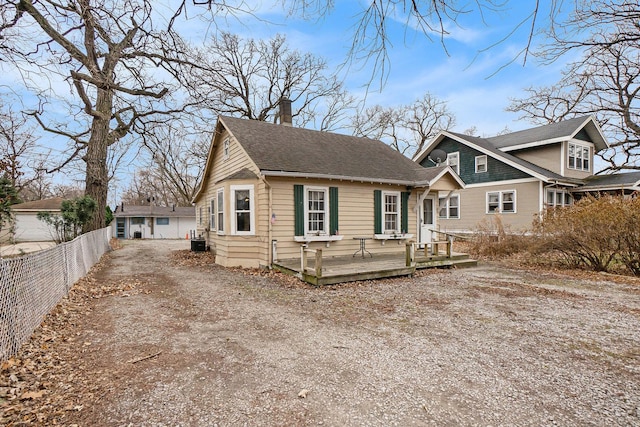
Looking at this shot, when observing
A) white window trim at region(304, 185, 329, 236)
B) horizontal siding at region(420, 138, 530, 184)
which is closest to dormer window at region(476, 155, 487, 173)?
horizontal siding at region(420, 138, 530, 184)

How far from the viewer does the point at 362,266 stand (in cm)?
911

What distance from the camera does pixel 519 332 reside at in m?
4.69

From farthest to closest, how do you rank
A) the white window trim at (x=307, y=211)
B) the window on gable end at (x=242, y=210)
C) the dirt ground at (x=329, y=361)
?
the white window trim at (x=307, y=211)
the window on gable end at (x=242, y=210)
the dirt ground at (x=329, y=361)

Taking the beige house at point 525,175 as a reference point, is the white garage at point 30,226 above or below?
below

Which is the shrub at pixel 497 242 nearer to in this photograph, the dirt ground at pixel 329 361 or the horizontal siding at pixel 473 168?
the horizontal siding at pixel 473 168

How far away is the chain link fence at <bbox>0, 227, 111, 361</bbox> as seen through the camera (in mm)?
3553

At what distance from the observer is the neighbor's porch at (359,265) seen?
794 cm

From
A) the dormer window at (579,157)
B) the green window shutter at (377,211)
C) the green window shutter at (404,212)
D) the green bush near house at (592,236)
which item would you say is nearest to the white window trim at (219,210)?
the green window shutter at (377,211)

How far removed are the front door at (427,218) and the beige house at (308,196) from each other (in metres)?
0.04

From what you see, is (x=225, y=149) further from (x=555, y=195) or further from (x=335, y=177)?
(x=555, y=195)

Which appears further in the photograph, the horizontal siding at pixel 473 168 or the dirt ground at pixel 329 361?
the horizontal siding at pixel 473 168

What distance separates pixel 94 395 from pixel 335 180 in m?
8.61

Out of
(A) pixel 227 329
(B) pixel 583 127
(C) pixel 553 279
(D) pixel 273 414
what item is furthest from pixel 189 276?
(B) pixel 583 127

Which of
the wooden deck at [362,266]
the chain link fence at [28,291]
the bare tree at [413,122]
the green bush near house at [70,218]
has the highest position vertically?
the bare tree at [413,122]
